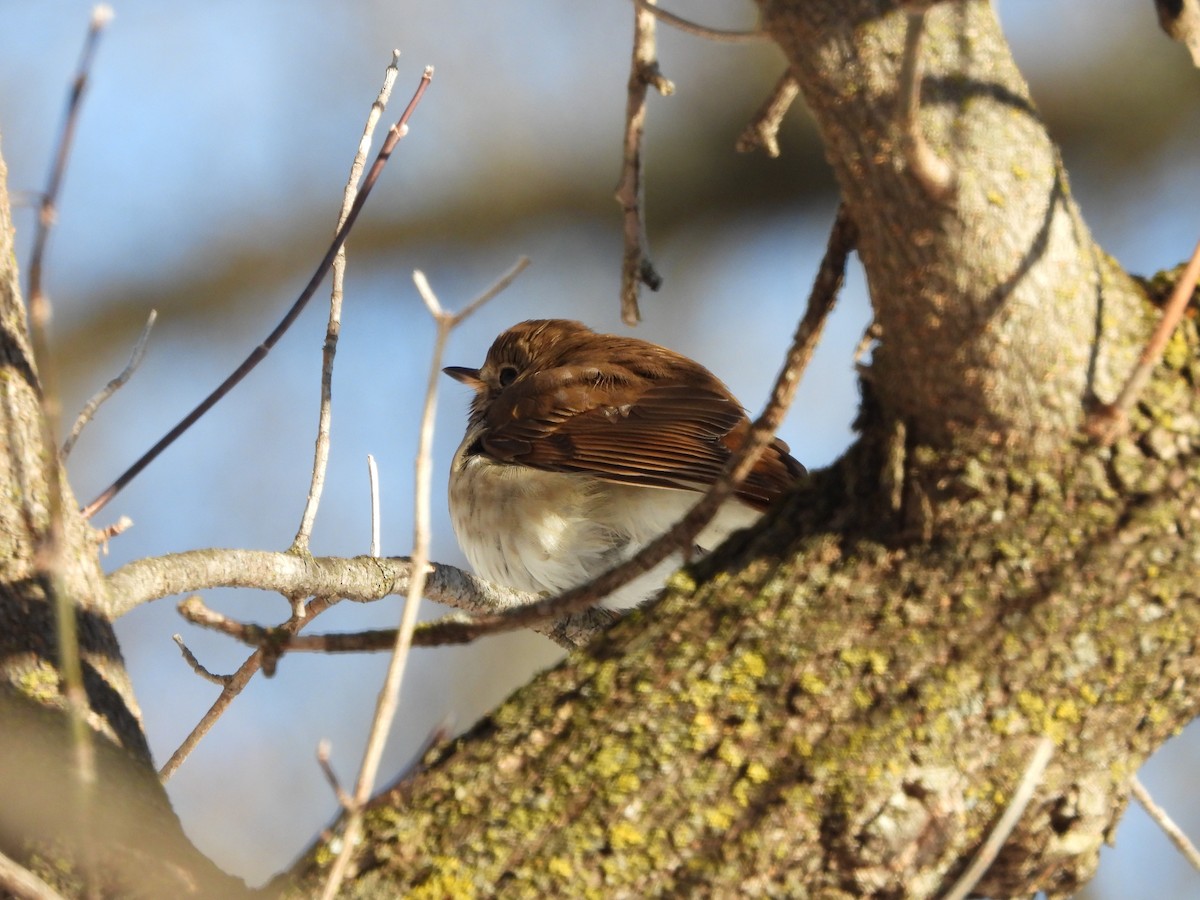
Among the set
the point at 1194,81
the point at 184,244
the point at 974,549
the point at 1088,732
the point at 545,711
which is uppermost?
the point at 184,244

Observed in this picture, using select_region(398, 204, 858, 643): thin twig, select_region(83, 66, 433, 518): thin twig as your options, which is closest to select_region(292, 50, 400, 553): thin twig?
select_region(83, 66, 433, 518): thin twig

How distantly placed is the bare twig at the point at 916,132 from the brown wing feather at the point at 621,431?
1973 mm

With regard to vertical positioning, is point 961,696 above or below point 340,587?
below

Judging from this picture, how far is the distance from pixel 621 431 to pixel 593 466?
16cm

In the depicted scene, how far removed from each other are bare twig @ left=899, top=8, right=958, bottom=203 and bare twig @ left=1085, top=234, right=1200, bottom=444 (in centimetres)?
31

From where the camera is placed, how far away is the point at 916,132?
1.49 m

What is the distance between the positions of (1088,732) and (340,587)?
185 centimetres

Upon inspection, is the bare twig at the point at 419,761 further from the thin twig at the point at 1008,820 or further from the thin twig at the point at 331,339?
the thin twig at the point at 331,339

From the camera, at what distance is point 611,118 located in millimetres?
8531

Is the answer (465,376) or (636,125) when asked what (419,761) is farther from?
(465,376)

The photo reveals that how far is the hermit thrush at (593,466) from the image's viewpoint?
390 centimetres

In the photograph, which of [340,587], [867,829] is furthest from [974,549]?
[340,587]

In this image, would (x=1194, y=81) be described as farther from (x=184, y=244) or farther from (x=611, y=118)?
(x=184, y=244)

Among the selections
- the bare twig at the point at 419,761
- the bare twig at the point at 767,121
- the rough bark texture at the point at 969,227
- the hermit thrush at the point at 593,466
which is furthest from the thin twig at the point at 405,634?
the hermit thrush at the point at 593,466
